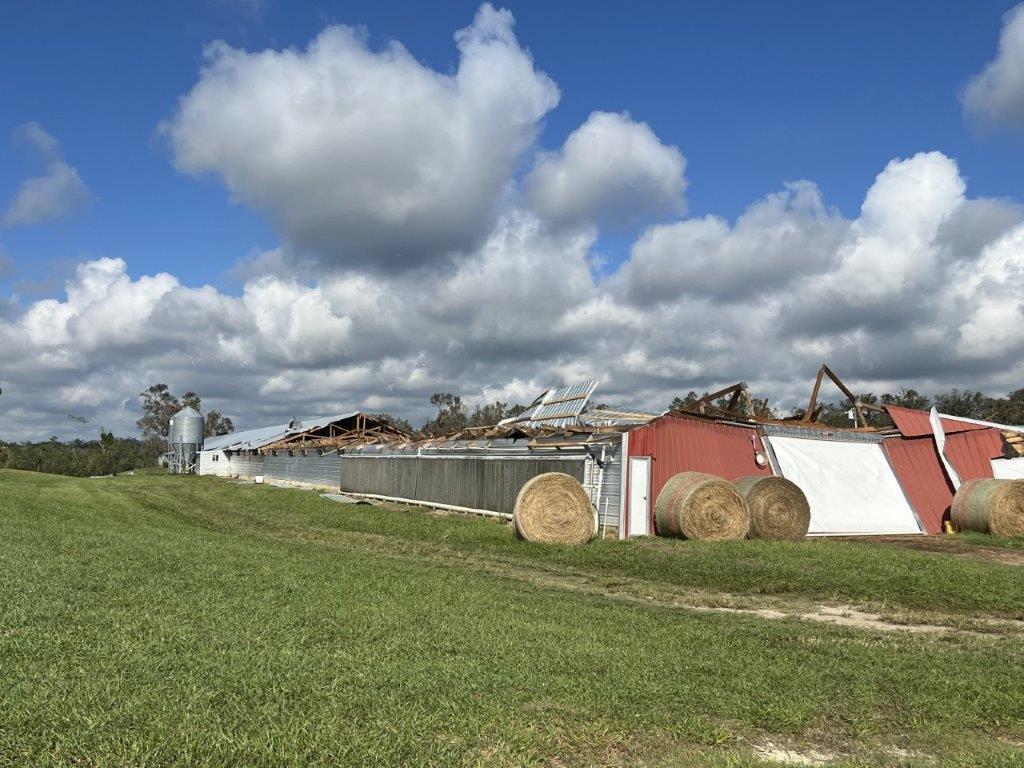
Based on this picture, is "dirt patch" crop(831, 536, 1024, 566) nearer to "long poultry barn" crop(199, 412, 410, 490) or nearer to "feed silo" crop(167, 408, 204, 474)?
"long poultry barn" crop(199, 412, 410, 490)

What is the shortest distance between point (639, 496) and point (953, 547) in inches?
294

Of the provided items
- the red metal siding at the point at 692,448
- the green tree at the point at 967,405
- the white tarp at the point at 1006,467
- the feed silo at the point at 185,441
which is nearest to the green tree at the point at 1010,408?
the green tree at the point at 967,405

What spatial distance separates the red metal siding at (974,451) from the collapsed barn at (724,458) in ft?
0.12

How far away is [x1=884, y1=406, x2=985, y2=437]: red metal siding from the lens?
24.2 metres

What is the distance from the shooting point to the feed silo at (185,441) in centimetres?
7006

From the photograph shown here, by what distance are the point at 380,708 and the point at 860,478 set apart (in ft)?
68.4

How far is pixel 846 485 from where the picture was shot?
22.4m

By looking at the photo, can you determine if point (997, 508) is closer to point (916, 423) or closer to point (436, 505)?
point (916, 423)

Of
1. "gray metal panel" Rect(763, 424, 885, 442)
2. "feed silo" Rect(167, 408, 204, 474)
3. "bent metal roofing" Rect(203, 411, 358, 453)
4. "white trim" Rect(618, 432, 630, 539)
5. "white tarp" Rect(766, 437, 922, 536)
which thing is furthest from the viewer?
"feed silo" Rect(167, 408, 204, 474)

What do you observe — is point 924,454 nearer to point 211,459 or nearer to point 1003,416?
point 1003,416

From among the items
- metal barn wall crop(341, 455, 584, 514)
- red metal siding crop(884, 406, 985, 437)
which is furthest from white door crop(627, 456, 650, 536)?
red metal siding crop(884, 406, 985, 437)

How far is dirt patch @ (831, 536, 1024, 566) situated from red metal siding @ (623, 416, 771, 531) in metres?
3.52

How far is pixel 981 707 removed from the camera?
5.84m

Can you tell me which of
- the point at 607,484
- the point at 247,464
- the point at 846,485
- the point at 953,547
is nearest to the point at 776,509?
the point at 607,484
